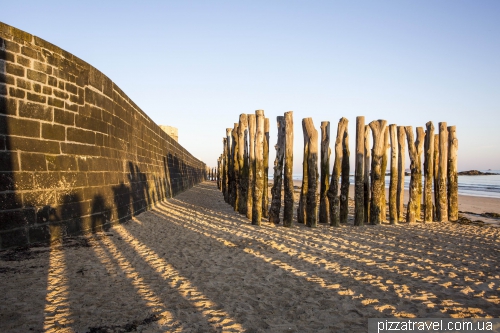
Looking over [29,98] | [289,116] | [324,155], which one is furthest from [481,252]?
[29,98]

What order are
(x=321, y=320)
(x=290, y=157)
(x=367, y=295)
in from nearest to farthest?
(x=321, y=320) < (x=367, y=295) < (x=290, y=157)

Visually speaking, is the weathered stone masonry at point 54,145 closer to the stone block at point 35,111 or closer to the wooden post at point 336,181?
the stone block at point 35,111

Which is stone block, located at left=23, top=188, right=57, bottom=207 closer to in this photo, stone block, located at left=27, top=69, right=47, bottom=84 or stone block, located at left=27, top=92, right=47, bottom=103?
stone block, located at left=27, top=92, right=47, bottom=103

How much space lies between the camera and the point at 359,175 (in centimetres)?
757

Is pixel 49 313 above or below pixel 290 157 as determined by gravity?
below

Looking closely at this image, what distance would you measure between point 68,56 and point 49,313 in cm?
457

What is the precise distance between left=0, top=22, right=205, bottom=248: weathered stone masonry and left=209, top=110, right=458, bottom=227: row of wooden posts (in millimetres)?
3266

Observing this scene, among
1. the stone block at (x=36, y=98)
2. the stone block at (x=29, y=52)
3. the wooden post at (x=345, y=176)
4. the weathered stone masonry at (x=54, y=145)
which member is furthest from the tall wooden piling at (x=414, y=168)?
the stone block at (x=29, y=52)

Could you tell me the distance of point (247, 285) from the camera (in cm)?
366

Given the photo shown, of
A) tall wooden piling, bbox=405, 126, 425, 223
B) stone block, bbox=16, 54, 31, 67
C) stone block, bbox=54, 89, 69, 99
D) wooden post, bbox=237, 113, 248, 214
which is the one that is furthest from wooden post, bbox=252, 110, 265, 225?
stone block, bbox=16, 54, 31, 67

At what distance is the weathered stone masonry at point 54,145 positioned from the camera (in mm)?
4730

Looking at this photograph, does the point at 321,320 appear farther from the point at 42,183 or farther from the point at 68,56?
the point at 68,56

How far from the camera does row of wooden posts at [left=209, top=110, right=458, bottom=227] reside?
7.43 meters

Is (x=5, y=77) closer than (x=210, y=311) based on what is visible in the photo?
No
